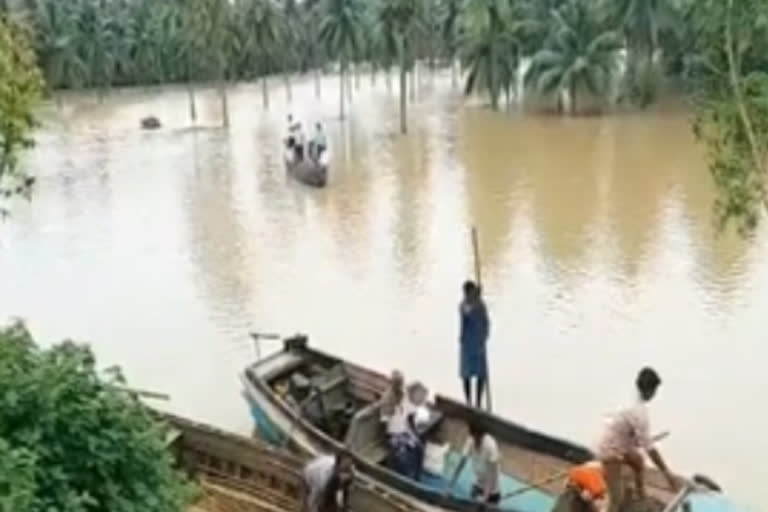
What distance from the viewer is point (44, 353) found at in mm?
6102

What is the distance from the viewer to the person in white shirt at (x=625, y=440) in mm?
7652

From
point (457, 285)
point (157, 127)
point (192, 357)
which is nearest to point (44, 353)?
point (192, 357)

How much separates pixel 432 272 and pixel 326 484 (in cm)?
1123

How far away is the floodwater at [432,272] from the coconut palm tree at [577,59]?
421 centimetres

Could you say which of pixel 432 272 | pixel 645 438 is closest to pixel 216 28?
pixel 432 272

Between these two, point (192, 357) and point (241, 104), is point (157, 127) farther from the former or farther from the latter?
point (192, 357)

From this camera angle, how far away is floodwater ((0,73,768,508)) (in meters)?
14.0

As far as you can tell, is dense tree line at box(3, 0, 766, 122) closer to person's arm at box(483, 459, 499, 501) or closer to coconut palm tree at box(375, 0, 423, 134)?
coconut palm tree at box(375, 0, 423, 134)

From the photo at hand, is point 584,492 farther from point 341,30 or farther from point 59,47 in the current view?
point 59,47

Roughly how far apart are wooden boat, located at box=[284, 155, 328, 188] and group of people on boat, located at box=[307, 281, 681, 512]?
52.4 feet

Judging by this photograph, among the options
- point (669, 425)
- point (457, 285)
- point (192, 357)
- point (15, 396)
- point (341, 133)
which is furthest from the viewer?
point (341, 133)

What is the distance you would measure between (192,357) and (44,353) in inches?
377

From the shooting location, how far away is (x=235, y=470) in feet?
33.1

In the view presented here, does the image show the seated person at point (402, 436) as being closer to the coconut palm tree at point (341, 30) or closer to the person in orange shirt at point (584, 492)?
the person in orange shirt at point (584, 492)
